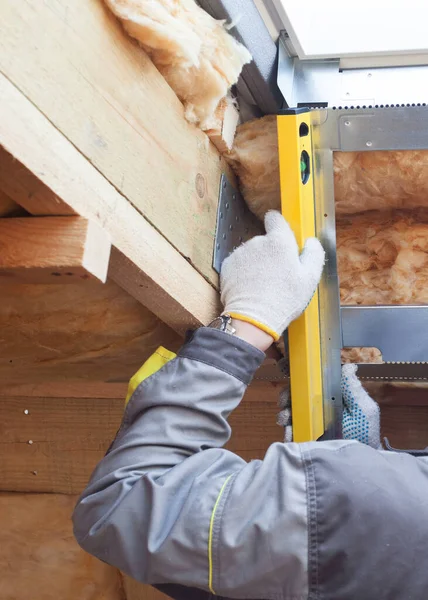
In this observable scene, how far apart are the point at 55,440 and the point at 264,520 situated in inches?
42.9

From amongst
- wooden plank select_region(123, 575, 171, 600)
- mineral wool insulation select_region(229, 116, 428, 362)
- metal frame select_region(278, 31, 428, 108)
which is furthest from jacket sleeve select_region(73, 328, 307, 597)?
wooden plank select_region(123, 575, 171, 600)

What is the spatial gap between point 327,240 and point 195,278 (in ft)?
1.03

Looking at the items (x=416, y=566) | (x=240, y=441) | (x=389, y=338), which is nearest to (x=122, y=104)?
(x=389, y=338)

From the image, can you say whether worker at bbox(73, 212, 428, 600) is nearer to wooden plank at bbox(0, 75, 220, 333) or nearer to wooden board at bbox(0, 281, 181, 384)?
wooden plank at bbox(0, 75, 220, 333)

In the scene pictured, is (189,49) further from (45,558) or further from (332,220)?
(45,558)

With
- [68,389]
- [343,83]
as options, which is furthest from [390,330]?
[68,389]

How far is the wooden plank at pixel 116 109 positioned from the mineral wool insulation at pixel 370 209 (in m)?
0.13

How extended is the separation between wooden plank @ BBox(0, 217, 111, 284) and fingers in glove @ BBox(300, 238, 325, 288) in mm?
469

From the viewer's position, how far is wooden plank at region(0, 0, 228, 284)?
3.02 ft

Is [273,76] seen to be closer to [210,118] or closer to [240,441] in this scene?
[210,118]

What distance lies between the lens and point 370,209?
62.4 inches

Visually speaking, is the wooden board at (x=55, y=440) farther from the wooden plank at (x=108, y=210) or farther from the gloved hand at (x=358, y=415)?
the wooden plank at (x=108, y=210)

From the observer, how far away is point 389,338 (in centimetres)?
142

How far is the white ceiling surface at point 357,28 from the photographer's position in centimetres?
140
